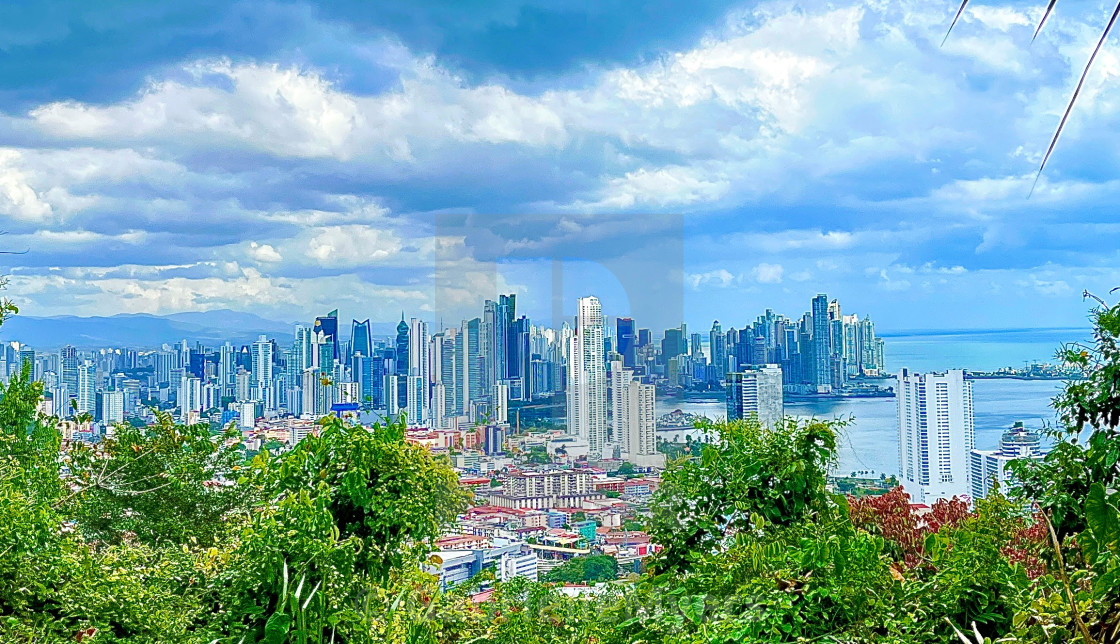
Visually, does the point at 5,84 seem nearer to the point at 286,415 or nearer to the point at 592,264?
the point at 286,415

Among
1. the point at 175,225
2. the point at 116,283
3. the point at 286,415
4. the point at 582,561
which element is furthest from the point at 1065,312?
the point at 175,225

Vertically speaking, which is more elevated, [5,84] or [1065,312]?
[5,84]

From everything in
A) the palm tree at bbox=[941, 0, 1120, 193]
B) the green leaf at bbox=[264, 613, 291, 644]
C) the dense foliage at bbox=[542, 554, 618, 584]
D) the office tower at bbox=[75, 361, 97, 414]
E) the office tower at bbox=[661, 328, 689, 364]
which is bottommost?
the dense foliage at bbox=[542, 554, 618, 584]

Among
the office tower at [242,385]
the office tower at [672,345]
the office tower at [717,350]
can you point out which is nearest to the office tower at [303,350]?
the office tower at [242,385]

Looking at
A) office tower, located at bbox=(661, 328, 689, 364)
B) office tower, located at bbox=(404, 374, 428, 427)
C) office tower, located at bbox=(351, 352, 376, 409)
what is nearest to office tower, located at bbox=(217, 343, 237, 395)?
office tower, located at bbox=(351, 352, 376, 409)

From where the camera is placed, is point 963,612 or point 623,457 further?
point 623,457

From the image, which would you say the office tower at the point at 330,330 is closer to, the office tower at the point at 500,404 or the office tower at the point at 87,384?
the office tower at the point at 500,404

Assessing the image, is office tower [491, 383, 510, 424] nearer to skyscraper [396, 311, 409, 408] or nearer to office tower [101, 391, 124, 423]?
skyscraper [396, 311, 409, 408]
